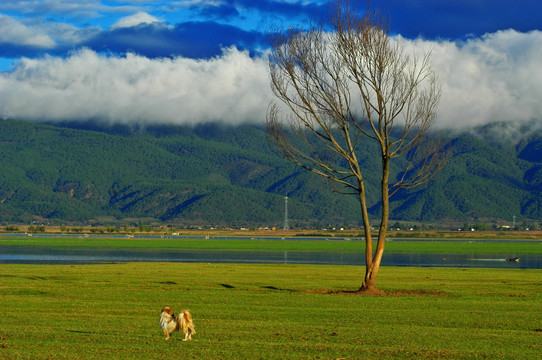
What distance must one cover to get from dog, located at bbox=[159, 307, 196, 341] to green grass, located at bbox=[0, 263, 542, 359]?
0.92ft

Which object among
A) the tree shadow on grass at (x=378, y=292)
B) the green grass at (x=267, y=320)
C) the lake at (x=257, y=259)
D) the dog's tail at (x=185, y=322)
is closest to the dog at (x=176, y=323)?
the dog's tail at (x=185, y=322)

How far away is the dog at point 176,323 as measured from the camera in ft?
53.5

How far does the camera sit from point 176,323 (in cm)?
1655

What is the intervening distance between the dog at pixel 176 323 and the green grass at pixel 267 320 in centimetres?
28

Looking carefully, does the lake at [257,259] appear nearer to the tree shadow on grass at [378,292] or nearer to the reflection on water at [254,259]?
the reflection on water at [254,259]

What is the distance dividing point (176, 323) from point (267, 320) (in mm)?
4806

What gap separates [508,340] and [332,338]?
404 cm

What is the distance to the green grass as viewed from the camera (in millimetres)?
15641

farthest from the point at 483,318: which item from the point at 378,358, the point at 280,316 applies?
the point at 378,358

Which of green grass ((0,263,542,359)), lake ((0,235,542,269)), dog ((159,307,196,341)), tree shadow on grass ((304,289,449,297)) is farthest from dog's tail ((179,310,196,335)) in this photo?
lake ((0,235,542,269))

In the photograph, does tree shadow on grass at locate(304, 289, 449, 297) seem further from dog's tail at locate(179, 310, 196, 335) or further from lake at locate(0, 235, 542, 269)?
lake at locate(0, 235, 542, 269)

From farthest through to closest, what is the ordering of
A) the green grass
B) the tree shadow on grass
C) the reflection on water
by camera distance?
the reflection on water
the tree shadow on grass
the green grass

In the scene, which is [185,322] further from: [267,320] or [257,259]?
[257,259]

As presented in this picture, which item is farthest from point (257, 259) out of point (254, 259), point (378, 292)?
point (378, 292)
